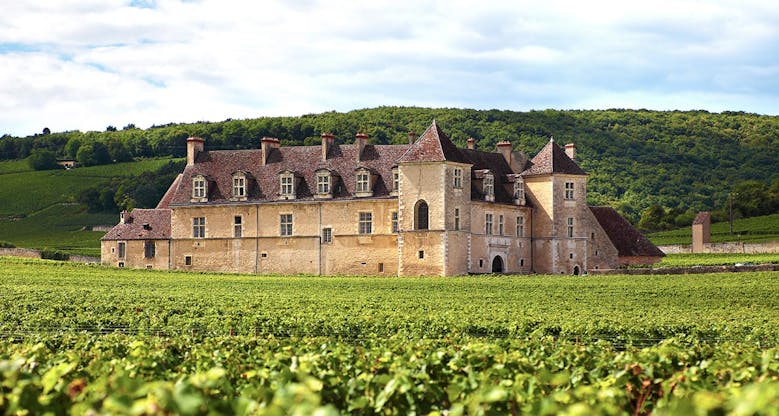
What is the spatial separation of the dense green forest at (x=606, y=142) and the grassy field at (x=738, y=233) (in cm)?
837

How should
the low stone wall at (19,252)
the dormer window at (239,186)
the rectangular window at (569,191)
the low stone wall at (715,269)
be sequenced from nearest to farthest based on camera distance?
the low stone wall at (715,269)
the rectangular window at (569,191)
the dormer window at (239,186)
the low stone wall at (19,252)

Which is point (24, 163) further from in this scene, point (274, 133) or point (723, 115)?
point (723, 115)

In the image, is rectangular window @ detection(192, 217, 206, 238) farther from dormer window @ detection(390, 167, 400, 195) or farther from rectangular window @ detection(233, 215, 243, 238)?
dormer window @ detection(390, 167, 400, 195)

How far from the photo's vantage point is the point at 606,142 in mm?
158875

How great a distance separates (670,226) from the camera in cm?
12850

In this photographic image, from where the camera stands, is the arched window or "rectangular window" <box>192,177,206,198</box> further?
"rectangular window" <box>192,177,206,198</box>

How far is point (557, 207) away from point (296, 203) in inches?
673

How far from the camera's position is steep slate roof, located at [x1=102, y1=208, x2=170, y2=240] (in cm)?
8369

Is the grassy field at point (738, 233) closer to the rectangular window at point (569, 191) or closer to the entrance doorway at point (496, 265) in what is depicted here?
the rectangular window at point (569, 191)

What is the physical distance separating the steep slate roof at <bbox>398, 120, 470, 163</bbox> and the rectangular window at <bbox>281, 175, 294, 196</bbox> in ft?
31.1

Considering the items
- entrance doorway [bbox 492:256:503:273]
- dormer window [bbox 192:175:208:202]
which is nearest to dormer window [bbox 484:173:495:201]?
entrance doorway [bbox 492:256:503:273]

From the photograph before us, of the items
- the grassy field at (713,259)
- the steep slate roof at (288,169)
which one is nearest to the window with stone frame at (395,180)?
the steep slate roof at (288,169)

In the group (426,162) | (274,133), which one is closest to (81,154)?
(274,133)

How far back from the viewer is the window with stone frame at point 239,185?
80875 millimetres
